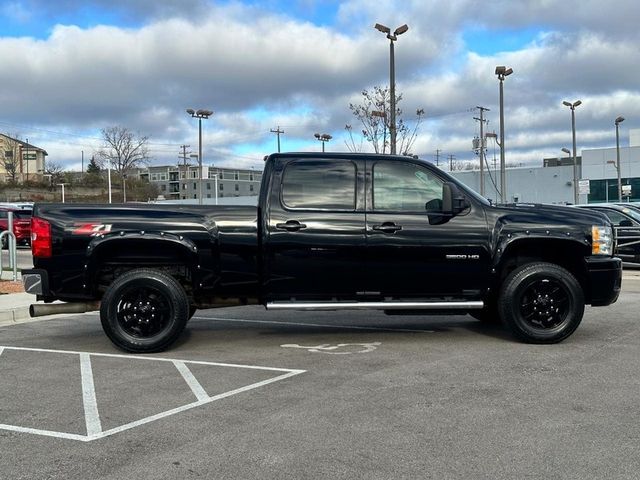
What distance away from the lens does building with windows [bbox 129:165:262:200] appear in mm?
115975

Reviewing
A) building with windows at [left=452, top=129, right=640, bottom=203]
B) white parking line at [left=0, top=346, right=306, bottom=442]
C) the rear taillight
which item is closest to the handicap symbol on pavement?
white parking line at [left=0, top=346, right=306, bottom=442]

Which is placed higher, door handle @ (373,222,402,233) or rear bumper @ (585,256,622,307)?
door handle @ (373,222,402,233)

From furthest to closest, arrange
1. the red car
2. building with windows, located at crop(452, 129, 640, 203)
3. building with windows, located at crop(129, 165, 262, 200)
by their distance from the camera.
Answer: building with windows, located at crop(129, 165, 262, 200) < building with windows, located at crop(452, 129, 640, 203) < the red car

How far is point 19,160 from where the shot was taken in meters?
106

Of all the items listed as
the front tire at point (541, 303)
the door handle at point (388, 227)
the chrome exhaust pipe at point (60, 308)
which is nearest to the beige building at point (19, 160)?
the chrome exhaust pipe at point (60, 308)

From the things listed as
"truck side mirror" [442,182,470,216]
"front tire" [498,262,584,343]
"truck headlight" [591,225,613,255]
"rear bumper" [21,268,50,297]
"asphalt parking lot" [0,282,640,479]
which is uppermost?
"truck side mirror" [442,182,470,216]

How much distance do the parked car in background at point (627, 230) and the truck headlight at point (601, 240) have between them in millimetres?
9304

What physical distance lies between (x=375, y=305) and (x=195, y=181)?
110m

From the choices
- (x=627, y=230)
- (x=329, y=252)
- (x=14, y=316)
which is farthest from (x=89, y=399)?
(x=627, y=230)

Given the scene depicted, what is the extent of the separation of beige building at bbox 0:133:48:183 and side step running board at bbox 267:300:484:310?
10076 cm

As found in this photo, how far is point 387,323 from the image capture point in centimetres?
884

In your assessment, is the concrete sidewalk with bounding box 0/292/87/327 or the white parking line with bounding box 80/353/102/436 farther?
the concrete sidewalk with bounding box 0/292/87/327

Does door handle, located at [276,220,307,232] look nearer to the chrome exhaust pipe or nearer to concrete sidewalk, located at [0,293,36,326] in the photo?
the chrome exhaust pipe

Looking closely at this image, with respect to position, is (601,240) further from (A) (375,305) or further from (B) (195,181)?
(B) (195,181)
